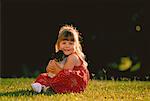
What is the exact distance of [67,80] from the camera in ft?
23.4

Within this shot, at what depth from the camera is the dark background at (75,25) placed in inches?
450

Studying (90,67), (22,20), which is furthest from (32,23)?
(90,67)

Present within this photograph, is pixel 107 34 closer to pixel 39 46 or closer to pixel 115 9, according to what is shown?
pixel 115 9

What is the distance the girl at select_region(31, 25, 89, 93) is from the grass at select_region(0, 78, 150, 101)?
0.13 meters

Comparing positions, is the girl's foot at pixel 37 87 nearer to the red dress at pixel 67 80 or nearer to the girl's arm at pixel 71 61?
the red dress at pixel 67 80

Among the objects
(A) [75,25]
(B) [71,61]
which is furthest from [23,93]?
(A) [75,25]

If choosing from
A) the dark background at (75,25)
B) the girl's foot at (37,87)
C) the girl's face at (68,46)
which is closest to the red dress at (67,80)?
the girl's foot at (37,87)

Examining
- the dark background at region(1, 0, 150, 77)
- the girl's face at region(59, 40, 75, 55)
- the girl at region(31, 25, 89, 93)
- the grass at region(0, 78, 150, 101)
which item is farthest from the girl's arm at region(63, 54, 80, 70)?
the dark background at region(1, 0, 150, 77)

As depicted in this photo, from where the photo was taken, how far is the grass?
654cm

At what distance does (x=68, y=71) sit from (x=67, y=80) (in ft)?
0.38

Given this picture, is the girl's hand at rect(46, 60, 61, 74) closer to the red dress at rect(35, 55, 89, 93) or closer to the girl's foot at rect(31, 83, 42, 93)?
the red dress at rect(35, 55, 89, 93)

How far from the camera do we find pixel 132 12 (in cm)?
1149

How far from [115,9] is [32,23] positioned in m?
1.74

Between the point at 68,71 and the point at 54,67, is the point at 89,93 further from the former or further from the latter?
the point at 54,67
